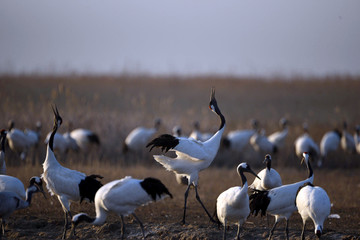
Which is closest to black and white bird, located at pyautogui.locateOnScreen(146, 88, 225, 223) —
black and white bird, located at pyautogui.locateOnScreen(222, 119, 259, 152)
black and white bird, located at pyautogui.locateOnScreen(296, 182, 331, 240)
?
black and white bird, located at pyautogui.locateOnScreen(296, 182, 331, 240)

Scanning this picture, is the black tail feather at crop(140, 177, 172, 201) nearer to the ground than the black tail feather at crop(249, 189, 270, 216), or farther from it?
farther from it

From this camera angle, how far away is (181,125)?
1452 centimetres

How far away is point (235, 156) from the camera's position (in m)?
13.8

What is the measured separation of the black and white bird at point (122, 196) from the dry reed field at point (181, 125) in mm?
657

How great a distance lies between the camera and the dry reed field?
22.0ft

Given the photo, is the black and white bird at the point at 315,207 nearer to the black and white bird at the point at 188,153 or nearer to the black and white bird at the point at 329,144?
the black and white bird at the point at 188,153

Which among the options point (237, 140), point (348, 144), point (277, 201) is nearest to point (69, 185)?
point (277, 201)

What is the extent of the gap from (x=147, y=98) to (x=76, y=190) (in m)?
15.3

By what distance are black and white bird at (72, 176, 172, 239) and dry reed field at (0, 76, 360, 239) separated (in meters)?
0.66

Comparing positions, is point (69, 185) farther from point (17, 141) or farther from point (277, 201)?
point (17, 141)

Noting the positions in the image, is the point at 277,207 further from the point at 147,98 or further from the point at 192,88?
the point at 192,88

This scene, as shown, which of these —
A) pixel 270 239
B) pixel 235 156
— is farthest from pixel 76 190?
pixel 235 156

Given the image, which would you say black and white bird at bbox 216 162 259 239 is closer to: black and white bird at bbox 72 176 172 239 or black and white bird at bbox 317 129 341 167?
black and white bird at bbox 72 176 172 239

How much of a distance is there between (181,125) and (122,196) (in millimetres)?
8975
